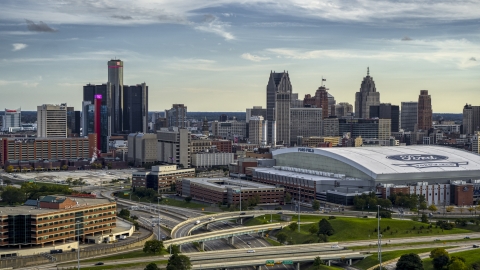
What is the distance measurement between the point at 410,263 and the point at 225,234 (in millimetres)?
22988

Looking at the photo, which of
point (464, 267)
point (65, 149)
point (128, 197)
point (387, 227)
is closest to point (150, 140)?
point (65, 149)

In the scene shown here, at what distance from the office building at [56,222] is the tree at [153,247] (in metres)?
6.27

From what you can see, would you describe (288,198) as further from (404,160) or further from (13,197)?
(13,197)

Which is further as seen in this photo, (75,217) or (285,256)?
(75,217)

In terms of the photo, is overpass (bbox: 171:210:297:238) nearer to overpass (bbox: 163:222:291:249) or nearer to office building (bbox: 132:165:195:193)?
overpass (bbox: 163:222:291:249)

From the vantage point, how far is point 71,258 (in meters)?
67.5

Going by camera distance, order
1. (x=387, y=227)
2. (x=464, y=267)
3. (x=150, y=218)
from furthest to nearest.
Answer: (x=150, y=218)
(x=387, y=227)
(x=464, y=267)

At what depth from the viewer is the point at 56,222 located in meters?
72.6

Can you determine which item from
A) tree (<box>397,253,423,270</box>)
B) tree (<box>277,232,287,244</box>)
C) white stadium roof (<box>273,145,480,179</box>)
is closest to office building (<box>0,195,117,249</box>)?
tree (<box>277,232,287,244</box>)

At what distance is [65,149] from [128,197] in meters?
66.7

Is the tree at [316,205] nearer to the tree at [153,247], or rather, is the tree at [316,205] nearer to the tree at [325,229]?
the tree at [325,229]

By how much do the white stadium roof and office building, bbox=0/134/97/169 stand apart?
239 feet

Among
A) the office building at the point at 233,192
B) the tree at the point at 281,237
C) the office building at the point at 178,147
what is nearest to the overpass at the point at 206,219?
the tree at the point at 281,237

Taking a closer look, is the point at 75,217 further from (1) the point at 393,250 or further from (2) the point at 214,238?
(1) the point at 393,250
